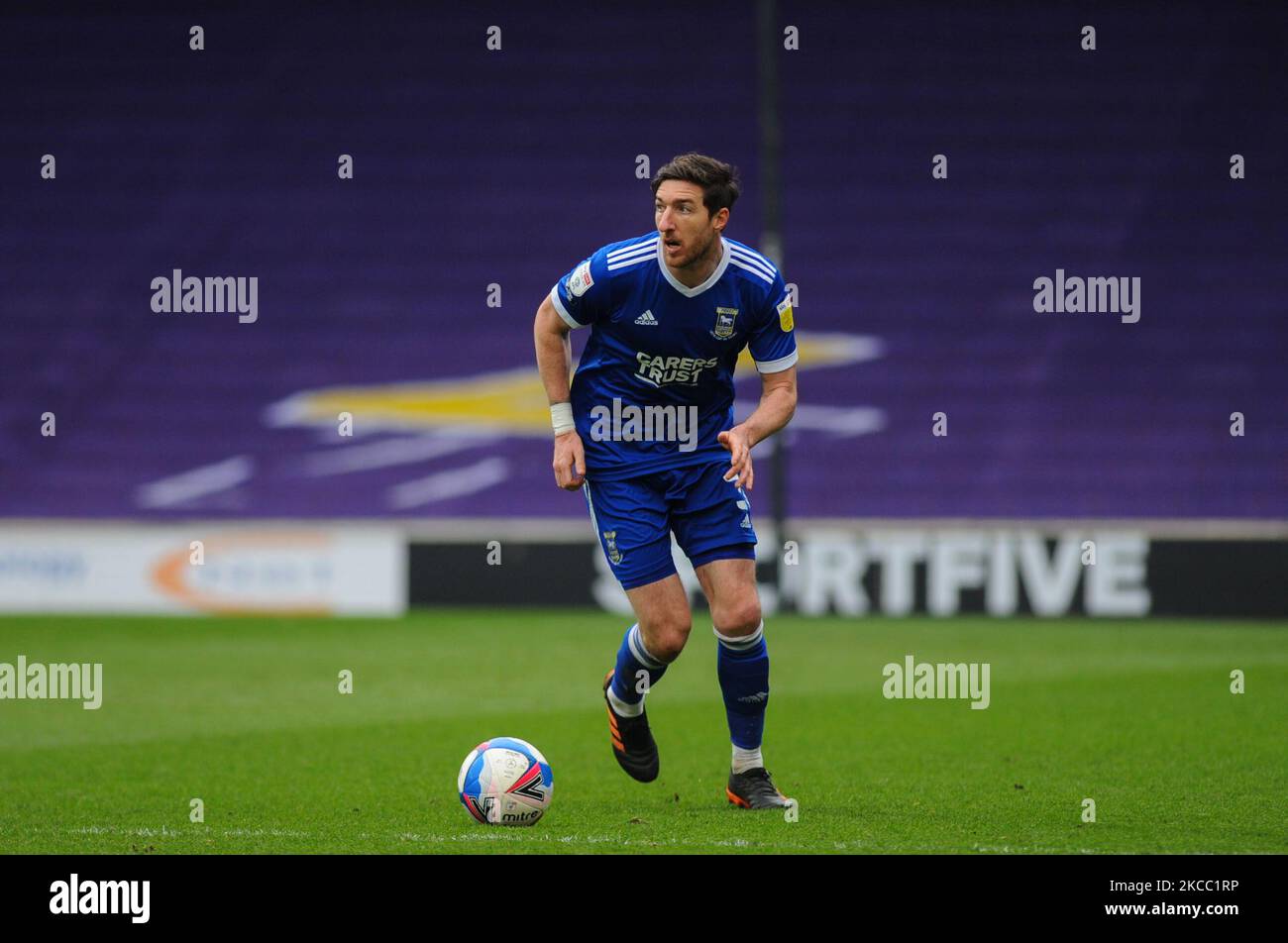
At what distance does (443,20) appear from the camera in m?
20.7

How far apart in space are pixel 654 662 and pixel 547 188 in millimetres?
13976

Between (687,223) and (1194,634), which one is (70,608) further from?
(687,223)

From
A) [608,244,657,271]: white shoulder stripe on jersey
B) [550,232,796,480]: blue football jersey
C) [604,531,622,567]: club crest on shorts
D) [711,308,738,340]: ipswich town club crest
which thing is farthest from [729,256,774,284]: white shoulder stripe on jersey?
[604,531,622,567]: club crest on shorts

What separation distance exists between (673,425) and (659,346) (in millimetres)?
319

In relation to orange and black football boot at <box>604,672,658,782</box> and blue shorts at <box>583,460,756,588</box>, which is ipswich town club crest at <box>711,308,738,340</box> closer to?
blue shorts at <box>583,460,756,588</box>

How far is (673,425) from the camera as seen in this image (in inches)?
260

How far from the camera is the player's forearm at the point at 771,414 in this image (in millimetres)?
6324

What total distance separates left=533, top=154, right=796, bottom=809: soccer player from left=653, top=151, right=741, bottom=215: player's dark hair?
1 cm

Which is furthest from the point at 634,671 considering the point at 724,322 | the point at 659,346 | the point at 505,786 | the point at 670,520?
the point at 724,322

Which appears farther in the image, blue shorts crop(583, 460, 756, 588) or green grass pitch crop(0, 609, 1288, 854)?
blue shorts crop(583, 460, 756, 588)

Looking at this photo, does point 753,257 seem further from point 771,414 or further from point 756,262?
point 771,414

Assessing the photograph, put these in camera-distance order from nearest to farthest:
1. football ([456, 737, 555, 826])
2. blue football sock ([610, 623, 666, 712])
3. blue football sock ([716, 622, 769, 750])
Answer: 1. football ([456, 737, 555, 826])
2. blue football sock ([716, 622, 769, 750])
3. blue football sock ([610, 623, 666, 712])

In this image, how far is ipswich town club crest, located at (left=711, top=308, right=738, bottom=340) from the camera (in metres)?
6.39

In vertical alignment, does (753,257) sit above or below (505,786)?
above
